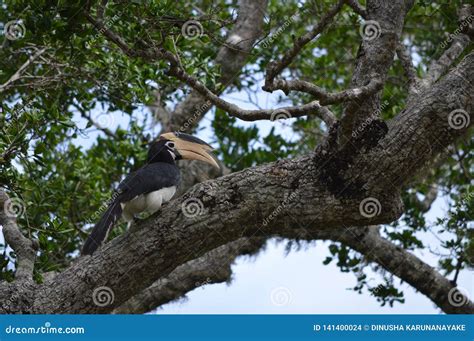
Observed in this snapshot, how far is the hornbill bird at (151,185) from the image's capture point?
435 cm

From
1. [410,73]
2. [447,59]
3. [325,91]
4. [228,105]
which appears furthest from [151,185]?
[447,59]

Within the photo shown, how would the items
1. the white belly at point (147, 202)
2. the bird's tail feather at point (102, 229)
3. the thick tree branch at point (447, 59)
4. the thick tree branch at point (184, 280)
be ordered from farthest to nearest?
the thick tree branch at point (184, 280) < the thick tree branch at point (447, 59) < the white belly at point (147, 202) < the bird's tail feather at point (102, 229)

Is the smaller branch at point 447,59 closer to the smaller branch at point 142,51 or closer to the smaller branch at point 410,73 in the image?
Answer: the smaller branch at point 410,73

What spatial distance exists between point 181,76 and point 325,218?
1229mm

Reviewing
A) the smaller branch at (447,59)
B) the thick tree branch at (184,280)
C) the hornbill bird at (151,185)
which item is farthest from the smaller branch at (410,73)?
the thick tree branch at (184,280)

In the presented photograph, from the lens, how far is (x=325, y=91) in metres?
3.96

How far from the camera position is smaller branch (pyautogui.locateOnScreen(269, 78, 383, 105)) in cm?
373

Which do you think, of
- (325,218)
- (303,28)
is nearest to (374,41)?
(325,218)

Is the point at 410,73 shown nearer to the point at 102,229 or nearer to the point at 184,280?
the point at 102,229

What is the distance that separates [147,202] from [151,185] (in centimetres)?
13

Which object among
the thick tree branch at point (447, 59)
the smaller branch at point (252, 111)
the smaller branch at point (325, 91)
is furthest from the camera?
the thick tree branch at point (447, 59)

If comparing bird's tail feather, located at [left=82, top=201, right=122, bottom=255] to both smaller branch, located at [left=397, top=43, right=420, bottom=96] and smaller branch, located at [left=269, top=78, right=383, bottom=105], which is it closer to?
smaller branch, located at [left=269, top=78, right=383, bottom=105]

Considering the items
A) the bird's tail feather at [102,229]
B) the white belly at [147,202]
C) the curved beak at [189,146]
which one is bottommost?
the bird's tail feather at [102,229]

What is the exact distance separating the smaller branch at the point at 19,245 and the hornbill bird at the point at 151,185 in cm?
56
